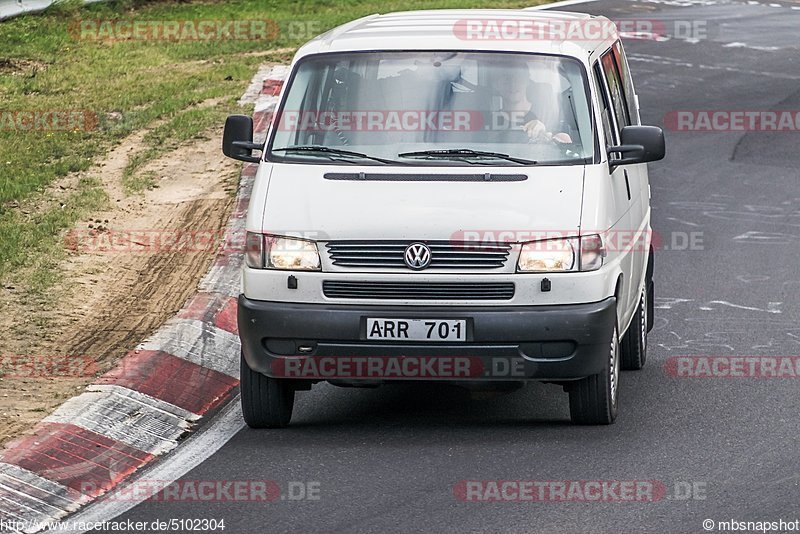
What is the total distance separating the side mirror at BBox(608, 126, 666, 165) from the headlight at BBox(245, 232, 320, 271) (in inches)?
69.9

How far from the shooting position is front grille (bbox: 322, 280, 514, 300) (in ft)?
26.1

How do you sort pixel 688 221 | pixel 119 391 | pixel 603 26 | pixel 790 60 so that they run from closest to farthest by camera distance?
pixel 119 391 < pixel 603 26 < pixel 688 221 < pixel 790 60

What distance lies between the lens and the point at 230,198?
1426 centimetres

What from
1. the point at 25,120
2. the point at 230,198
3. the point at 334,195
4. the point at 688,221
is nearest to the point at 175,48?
the point at 25,120

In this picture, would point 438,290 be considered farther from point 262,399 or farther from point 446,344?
point 262,399

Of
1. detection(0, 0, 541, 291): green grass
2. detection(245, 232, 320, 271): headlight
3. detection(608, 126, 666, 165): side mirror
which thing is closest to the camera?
detection(245, 232, 320, 271): headlight

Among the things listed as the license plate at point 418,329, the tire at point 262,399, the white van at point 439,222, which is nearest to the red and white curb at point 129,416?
the tire at point 262,399

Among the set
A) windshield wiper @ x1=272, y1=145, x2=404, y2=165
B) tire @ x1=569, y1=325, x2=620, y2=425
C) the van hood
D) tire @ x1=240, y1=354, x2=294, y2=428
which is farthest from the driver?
tire @ x1=240, y1=354, x2=294, y2=428

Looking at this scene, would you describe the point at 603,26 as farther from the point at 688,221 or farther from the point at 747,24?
the point at 747,24

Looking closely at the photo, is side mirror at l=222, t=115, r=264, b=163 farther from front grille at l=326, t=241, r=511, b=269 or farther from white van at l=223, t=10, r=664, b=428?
front grille at l=326, t=241, r=511, b=269

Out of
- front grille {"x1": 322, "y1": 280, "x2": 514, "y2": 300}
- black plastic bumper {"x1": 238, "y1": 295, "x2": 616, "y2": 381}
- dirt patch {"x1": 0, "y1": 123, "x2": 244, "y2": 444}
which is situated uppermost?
front grille {"x1": 322, "y1": 280, "x2": 514, "y2": 300}

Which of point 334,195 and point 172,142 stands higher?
point 334,195

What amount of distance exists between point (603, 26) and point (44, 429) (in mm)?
4494

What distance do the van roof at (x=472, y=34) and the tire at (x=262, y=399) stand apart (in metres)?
1.96
